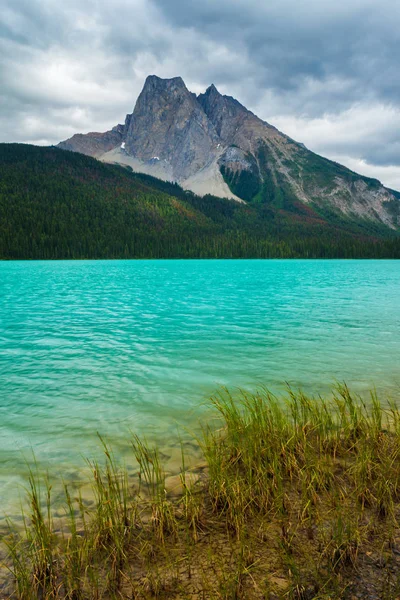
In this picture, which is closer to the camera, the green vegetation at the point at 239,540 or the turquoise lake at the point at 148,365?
the green vegetation at the point at 239,540

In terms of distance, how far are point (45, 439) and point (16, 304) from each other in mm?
32323

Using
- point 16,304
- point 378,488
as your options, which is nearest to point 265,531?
point 378,488

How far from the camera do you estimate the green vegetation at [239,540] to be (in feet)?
13.5

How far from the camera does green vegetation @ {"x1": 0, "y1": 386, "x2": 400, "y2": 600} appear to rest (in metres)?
4.12

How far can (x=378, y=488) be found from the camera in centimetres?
576

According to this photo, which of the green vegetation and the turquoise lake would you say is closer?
the green vegetation

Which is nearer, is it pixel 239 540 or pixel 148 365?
pixel 239 540

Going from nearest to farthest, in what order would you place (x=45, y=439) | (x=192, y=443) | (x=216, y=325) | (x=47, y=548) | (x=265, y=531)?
(x=47, y=548)
(x=265, y=531)
(x=192, y=443)
(x=45, y=439)
(x=216, y=325)

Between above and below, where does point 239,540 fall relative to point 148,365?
above

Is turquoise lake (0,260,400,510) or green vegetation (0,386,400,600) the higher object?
green vegetation (0,386,400,600)

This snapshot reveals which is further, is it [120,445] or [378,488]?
[120,445]

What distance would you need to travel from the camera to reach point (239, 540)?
4.76 meters

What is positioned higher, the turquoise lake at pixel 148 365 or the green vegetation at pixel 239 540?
the green vegetation at pixel 239 540

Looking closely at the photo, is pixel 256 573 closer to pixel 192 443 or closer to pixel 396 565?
pixel 396 565
